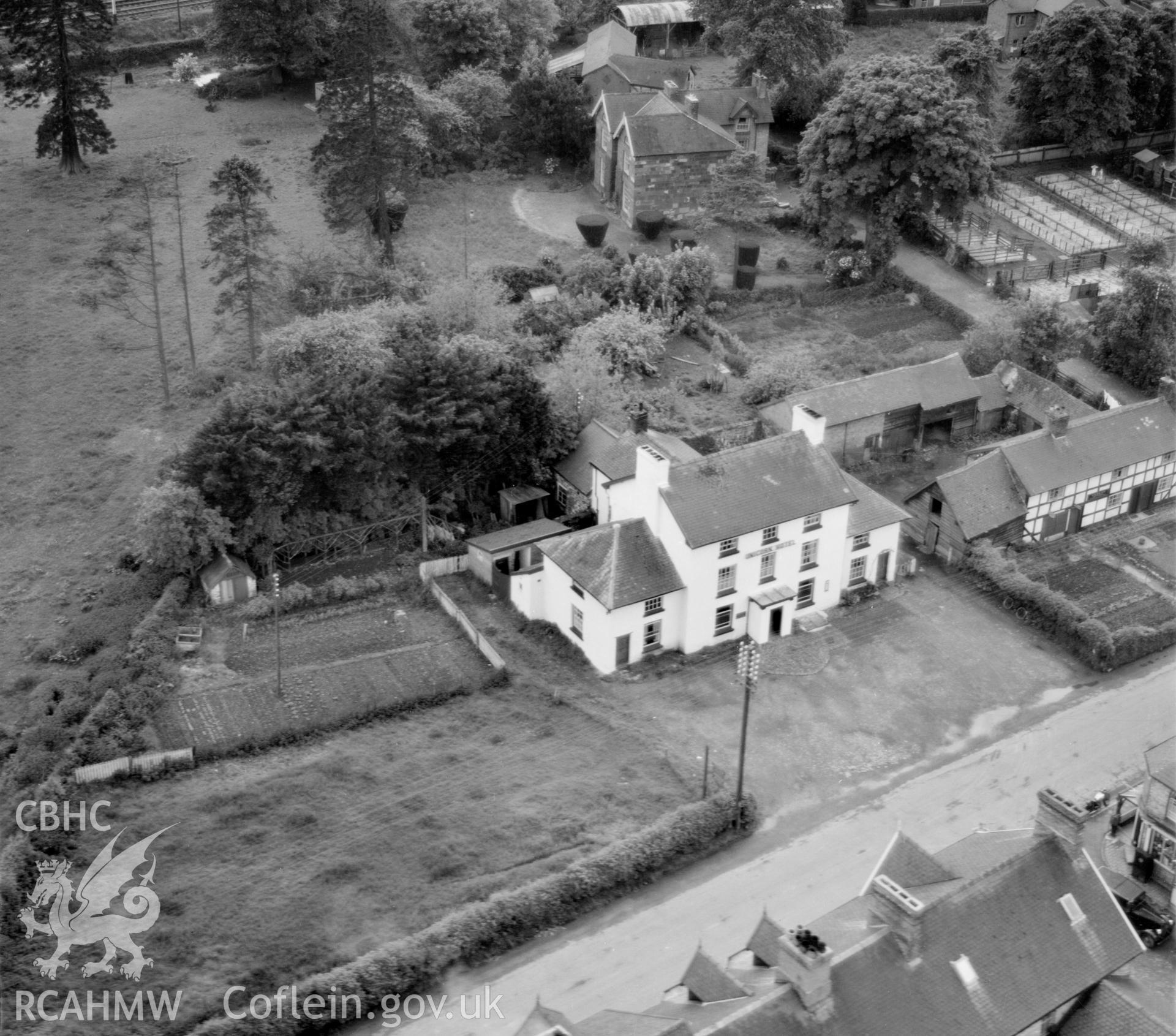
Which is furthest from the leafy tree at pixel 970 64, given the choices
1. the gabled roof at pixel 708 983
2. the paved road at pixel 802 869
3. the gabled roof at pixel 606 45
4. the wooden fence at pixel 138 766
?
the gabled roof at pixel 708 983

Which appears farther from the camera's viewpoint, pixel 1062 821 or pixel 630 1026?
pixel 1062 821

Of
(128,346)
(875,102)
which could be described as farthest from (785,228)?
(128,346)

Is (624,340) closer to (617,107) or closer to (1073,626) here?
(617,107)

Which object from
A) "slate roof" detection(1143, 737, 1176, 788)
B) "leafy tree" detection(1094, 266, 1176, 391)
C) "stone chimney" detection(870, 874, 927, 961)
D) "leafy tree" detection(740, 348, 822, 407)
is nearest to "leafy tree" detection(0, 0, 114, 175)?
"leafy tree" detection(740, 348, 822, 407)

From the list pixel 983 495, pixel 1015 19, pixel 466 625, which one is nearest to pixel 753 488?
pixel 983 495

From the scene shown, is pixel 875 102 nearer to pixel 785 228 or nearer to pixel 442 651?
pixel 785 228

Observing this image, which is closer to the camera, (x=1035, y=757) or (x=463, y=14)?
(x=1035, y=757)
